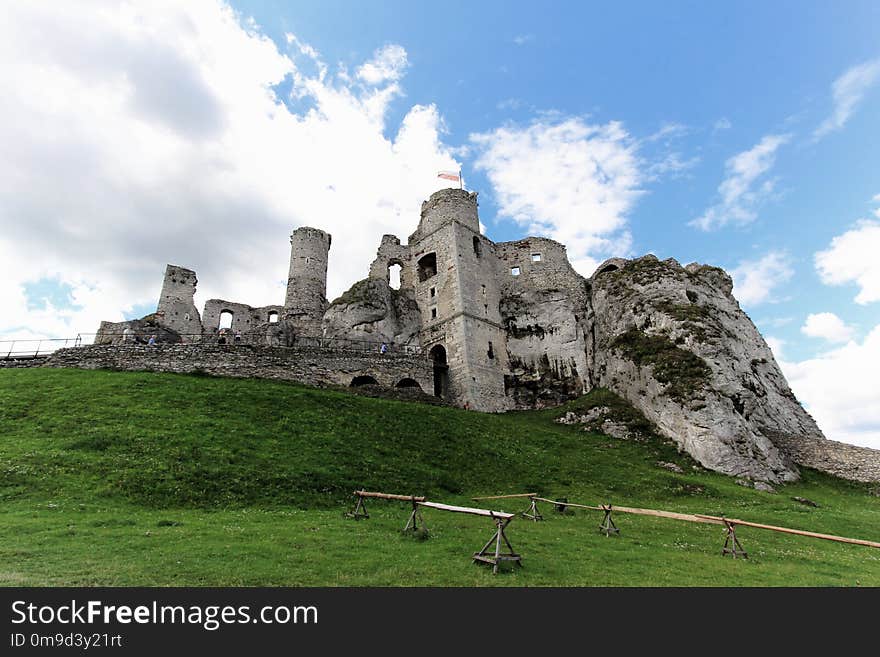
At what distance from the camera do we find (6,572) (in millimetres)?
8953

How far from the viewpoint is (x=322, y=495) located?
681 inches

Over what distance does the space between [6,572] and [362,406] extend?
19.5 meters

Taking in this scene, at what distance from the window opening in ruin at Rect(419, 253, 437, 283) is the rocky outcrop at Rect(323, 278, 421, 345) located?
328 centimetres

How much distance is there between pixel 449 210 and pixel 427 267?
6.76 meters

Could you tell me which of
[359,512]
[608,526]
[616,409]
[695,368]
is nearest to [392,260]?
[616,409]

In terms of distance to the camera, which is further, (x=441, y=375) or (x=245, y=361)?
(x=441, y=375)

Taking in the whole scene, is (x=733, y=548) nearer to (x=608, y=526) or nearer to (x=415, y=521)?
(x=608, y=526)

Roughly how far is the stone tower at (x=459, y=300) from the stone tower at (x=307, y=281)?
41.0 feet

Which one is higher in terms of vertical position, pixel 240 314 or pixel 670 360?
pixel 240 314

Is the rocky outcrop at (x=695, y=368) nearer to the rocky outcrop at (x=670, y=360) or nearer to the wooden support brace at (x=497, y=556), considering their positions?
the rocky outcrop at (x=670, y=360)

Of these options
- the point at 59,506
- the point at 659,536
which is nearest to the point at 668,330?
the point at 659,536

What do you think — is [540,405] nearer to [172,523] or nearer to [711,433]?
[711,433]

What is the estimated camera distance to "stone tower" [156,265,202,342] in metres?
50.2

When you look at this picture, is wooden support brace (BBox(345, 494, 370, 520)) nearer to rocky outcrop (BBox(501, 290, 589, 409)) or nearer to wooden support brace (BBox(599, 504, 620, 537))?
wooden support brace (BBox(599, 504, 620, 537))
